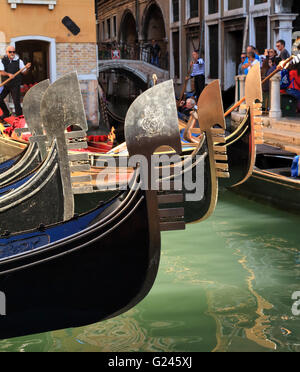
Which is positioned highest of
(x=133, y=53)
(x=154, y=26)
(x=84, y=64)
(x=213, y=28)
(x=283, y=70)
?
(x=154, y=26)

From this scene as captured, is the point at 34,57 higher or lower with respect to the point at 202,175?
higher

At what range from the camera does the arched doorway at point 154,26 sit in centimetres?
1229

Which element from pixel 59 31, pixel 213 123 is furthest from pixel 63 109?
pixel 59 31

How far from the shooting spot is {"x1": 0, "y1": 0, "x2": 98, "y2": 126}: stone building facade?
712 cm

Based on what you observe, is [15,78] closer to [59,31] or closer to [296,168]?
[59,31]

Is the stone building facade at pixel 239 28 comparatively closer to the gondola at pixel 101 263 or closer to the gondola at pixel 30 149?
the gondola at pixel 30 149

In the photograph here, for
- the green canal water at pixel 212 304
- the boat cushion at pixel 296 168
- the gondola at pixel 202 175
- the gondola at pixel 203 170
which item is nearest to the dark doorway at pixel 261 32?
the boat cushion at pixel 296 168

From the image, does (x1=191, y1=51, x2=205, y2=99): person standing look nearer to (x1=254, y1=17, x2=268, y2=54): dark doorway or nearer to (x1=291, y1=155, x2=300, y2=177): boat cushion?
(x1=254, y1=17, x2=268, y2=54): dark doorway

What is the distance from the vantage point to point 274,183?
13.6 ft

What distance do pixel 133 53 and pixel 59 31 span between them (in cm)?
446

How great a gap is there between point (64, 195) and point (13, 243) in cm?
39
